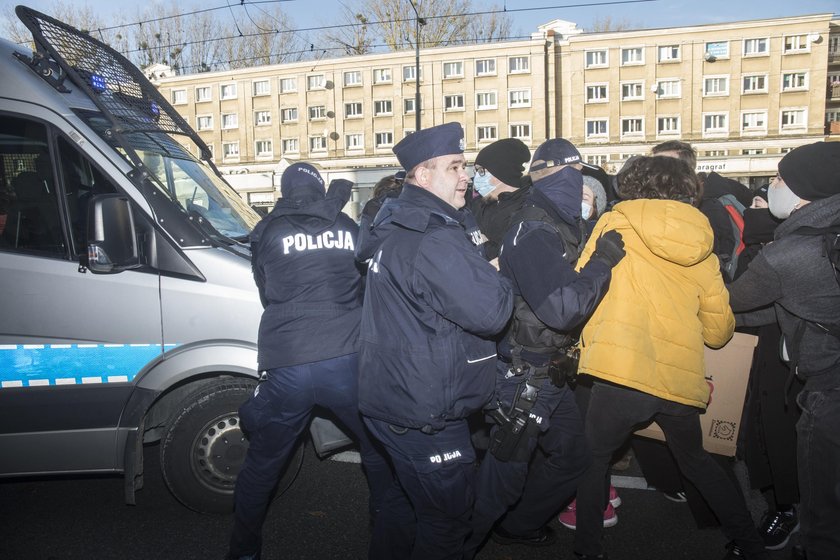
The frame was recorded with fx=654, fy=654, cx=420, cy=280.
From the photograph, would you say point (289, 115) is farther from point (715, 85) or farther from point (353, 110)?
point (715, 85)

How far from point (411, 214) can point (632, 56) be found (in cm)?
5423

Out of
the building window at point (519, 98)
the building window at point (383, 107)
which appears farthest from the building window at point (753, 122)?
the building window at point (383, 107)

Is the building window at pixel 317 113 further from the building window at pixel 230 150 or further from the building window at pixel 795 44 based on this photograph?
the building window at pixel 795 44

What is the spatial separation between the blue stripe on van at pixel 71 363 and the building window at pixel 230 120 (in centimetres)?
5693

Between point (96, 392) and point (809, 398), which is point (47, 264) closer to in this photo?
point (96, 392)

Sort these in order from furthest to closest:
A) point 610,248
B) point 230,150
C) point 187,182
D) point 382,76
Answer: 1. point 230,150
2. point 382,76
3. point 187,182
4. point 610,248

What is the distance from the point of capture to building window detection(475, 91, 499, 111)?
52.7 m

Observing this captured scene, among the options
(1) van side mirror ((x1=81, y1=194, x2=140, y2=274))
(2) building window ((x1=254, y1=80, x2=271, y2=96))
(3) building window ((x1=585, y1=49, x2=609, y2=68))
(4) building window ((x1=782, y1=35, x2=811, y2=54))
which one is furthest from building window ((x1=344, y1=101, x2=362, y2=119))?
(1) van side mirror ((x1=81, y1=194, x2=140, y2=274))

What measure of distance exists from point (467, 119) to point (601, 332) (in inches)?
2045

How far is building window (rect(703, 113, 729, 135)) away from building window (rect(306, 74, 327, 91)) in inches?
1212

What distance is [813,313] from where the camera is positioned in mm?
2895

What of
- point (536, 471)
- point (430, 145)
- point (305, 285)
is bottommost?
point (536, 471)

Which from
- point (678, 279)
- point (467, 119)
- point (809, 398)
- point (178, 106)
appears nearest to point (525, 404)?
point (678, 279)

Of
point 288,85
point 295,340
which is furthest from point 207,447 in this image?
point 288,85
